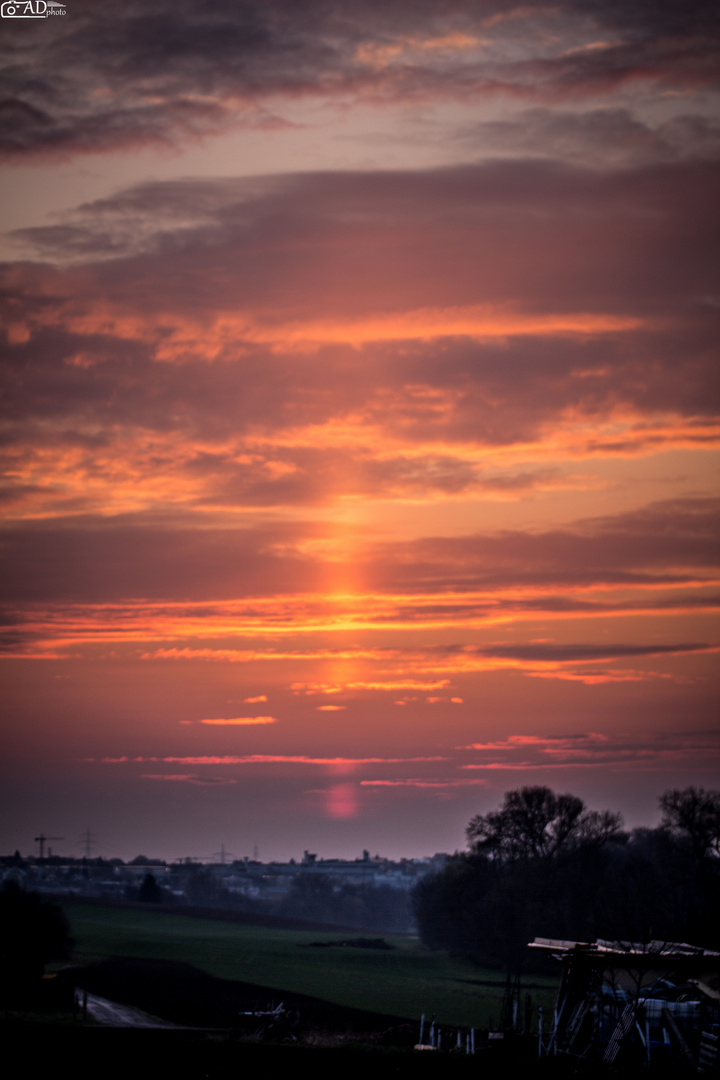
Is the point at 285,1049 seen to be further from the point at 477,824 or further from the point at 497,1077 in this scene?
the point at 477,824

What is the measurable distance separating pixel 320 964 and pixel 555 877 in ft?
69.6

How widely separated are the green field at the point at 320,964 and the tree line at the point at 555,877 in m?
3.81

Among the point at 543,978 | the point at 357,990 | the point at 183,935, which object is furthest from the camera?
the point at 183,935

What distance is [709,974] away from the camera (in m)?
38.5

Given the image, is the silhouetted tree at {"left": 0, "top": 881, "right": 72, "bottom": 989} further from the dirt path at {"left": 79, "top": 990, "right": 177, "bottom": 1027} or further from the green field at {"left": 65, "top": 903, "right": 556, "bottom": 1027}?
the green field at {"left": 65, "top": 903, "right": 556, "bottom": 1027}

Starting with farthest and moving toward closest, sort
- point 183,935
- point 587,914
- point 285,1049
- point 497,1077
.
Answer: point 183,935 < point 587,914 < point 285,1049 < point 497,1077

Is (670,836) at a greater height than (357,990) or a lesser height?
greater

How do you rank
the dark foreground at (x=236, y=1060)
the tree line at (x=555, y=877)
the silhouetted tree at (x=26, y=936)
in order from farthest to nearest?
1. the tree line at (x=555, y=877)
2. the silhouetted tree at (x=26, y=936)
3. the dark foreground at (x=236, y=1060)

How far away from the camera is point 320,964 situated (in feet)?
298

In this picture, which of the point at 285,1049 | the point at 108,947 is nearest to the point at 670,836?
the point at 108,947

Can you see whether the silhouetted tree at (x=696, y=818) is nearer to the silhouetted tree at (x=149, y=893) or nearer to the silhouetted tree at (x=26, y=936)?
the silhouetted tree at (x=26, y=936)

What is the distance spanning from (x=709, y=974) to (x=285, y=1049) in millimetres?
14900

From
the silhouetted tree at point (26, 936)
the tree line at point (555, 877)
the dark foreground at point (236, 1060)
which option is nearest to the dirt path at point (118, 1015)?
the silhouetted tree at point (26, 936)

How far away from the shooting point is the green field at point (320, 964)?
61.9m
